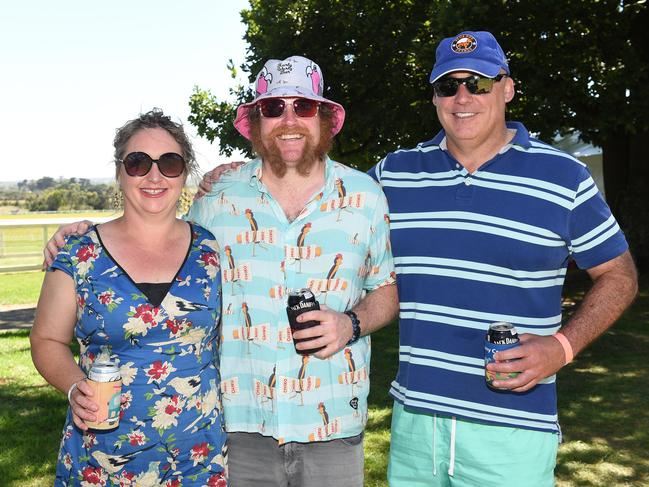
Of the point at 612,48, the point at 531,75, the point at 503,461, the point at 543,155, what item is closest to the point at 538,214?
the point at 543,155

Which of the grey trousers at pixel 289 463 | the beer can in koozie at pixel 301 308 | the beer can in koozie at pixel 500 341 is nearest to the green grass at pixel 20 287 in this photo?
the grey trousers at pixel 289 463

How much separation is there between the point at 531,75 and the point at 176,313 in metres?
10.5

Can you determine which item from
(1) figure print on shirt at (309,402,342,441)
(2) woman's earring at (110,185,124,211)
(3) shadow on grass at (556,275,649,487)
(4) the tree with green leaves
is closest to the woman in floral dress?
(2) woman's earring at (110,185,124,211)

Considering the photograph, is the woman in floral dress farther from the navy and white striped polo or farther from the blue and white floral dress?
the navy and white striped polo

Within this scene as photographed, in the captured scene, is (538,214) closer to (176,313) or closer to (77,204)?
(176,313)

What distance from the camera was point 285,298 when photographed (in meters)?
2.92

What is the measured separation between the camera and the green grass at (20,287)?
1575cm

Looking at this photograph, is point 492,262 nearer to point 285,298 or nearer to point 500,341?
point 500,341

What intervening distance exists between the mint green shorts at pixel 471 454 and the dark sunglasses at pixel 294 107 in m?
1.40

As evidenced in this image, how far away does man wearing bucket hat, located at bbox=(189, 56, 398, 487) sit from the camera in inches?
114

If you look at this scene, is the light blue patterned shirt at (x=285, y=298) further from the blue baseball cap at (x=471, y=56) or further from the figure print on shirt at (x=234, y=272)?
the blue baseball cap at (x=471, y=56)

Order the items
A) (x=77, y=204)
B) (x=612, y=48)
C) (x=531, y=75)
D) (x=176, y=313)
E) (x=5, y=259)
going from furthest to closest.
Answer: (x=77, y=204)
(x=5, y=259)
(x=612, y=48)
(x=531, y=75)
(x=176, y=313)

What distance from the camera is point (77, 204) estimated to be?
77062mm

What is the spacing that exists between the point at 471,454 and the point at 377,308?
72 cm
